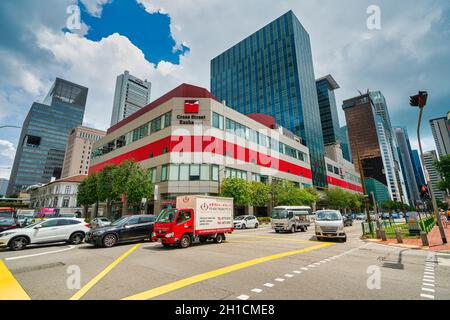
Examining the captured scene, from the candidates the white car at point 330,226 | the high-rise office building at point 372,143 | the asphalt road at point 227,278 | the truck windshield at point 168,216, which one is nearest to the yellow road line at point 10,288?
the asphalt road at point 227,278

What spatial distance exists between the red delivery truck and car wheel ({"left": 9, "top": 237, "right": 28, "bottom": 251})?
23.3 feet

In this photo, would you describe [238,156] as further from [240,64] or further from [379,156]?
[379,156]

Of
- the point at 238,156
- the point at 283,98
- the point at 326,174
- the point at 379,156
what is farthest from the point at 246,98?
the point at 379,156

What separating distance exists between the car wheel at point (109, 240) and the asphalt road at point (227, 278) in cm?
319

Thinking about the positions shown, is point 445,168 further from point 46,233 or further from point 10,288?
point 46,233

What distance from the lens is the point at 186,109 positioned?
35.7m

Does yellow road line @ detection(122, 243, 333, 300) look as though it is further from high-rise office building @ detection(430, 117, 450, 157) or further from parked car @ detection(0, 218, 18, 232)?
high-rise office building @ detection(430, 117, 450, 157)

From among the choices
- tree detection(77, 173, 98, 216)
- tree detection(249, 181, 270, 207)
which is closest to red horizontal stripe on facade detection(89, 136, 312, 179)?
tree detection(249, 181, 270, 207)

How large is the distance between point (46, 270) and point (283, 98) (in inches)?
3076

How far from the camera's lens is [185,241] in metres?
12.6

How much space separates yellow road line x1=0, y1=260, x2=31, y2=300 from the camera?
499 cm

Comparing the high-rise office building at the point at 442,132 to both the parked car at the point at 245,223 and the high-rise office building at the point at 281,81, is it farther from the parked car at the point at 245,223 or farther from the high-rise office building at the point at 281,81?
the parked car at the point at 245,223

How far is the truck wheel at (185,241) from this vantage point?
40.5 ft

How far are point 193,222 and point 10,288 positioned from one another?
8.31 m
